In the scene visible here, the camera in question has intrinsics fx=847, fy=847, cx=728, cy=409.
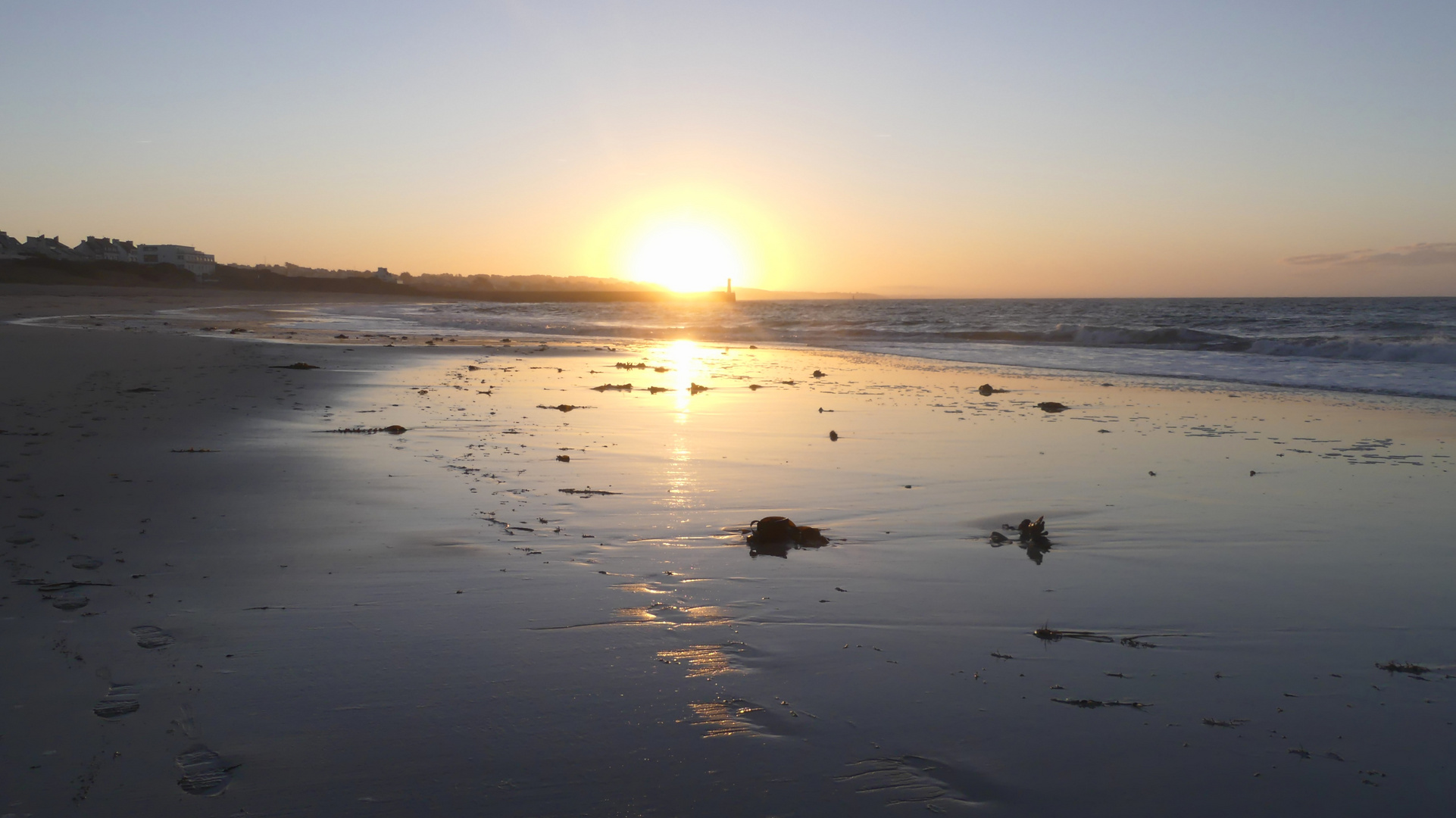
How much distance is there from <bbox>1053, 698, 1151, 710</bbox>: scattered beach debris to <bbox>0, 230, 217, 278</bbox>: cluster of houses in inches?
3895

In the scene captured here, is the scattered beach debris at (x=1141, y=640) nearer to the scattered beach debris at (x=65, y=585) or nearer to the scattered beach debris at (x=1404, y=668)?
the scattered beach debris at (x=1404, y=668)

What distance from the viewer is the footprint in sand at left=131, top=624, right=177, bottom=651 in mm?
3045

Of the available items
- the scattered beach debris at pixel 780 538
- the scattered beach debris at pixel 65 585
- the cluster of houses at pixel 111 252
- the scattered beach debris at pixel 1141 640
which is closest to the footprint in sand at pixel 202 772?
the scattered beach debris at pixel 65 585

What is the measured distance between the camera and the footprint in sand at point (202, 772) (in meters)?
2.21

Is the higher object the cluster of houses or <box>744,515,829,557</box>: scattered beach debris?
the cluster of houses

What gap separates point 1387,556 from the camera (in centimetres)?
452

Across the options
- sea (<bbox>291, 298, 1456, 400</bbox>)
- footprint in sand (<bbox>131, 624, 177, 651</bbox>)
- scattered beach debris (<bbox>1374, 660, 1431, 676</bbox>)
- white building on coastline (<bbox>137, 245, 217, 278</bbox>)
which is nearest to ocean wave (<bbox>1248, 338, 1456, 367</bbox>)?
sea (<bbox>291, 298, 1456, 400</bbox>)

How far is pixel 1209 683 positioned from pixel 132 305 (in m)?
46.5

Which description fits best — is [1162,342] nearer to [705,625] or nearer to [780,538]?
[780,538]

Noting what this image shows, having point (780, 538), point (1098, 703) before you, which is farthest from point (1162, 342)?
point (1098, 703)

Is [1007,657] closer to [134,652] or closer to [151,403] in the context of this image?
[134,652]

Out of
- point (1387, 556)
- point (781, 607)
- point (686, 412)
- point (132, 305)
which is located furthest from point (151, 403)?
point (132, 305)

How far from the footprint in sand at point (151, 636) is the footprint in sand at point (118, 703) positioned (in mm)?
356

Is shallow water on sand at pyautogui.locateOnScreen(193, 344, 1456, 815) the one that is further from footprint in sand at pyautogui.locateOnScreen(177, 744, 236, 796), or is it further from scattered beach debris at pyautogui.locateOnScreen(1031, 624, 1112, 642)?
footprint in sand at pyautogui.locateOnScreen(177, 744, 236, 796)
